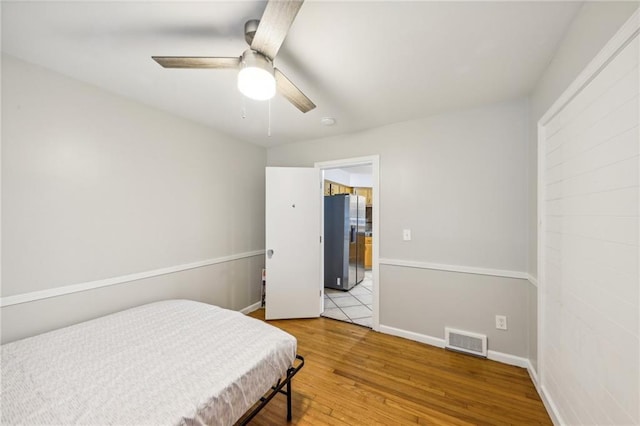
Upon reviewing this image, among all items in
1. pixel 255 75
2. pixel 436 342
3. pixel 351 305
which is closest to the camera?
pixel 255 75

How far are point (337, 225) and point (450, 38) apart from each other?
3333 mm

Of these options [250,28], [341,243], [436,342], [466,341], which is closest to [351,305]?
[341,243]

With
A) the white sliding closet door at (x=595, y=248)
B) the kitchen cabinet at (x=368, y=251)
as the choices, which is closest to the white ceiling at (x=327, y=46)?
the white sliding closet door at (x=595, y=248)

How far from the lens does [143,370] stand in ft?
3.87

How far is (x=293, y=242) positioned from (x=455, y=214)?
1885 millimetres

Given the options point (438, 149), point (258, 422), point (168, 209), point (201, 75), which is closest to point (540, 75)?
point (438, 149)

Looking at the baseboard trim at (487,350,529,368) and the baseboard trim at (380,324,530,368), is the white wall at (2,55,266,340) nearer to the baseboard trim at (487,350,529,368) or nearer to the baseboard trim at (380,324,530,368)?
the baseboard trim at (380,324,530,368)

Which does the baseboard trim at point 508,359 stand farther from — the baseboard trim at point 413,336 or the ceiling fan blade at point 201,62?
the ceiling fan blade at point 201,62

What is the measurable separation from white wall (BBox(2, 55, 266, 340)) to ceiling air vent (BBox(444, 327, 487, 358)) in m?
2.53

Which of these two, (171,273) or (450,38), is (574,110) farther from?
(171,273)

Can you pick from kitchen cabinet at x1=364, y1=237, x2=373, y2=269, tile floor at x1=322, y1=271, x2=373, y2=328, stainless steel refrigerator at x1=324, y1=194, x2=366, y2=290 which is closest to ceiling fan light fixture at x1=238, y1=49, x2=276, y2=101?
tile floor at x1=322, y1=271, x2=373, y2=328

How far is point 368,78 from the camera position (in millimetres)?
1757

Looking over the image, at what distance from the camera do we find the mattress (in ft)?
3.10

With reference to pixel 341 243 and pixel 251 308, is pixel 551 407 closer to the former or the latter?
pixel 251 308
